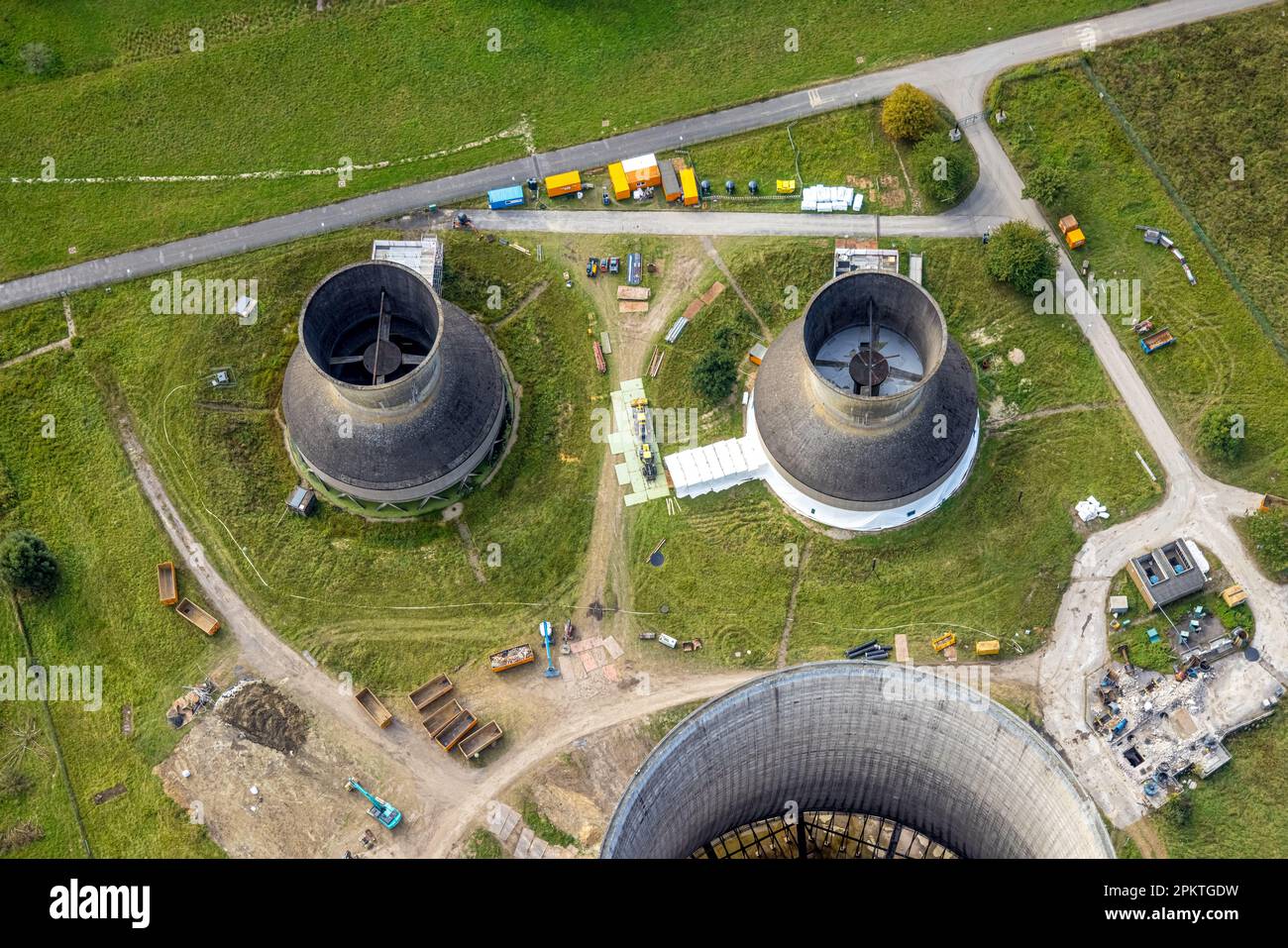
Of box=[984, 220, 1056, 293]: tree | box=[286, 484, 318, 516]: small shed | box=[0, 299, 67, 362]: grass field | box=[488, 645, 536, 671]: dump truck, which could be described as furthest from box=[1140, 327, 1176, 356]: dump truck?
box=[0, 299, 67, 362]: grass field

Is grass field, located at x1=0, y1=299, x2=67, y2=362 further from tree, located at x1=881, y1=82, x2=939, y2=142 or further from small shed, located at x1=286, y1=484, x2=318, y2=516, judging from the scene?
tree, located at x1=881, y1=82, x2=939, y2=142

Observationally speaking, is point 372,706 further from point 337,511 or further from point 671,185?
point 671,185

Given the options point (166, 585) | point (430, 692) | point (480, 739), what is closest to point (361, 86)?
point (166, 585)

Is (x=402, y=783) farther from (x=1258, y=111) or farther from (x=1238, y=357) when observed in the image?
(x=1258, y=111)

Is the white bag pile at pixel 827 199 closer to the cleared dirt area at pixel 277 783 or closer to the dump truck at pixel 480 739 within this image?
the dump truck at pixel 480 739

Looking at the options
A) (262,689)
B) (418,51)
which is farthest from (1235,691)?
(418,51)

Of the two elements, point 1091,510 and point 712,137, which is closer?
point 1091,510
